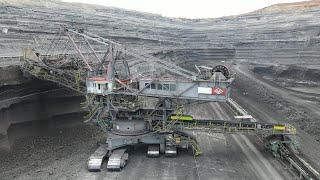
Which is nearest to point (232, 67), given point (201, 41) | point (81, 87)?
point (201, 41)

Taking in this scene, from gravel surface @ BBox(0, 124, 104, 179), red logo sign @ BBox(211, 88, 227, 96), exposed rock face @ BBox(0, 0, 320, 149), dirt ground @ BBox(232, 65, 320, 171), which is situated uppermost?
exposed rock face @ BBox(0, 0, 320, 149)

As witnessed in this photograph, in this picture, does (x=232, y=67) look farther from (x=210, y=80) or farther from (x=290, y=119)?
(x=210, y=80)

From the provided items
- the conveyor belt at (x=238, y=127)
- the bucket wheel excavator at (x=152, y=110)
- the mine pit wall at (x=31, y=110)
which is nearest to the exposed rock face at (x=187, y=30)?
the mine pit wall at (x=31, y=110)

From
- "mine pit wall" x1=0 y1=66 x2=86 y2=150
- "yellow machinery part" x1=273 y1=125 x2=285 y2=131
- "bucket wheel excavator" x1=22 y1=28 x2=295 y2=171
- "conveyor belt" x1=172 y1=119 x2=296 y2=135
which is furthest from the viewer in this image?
"mine pit wall" x1=0 y1=66 x2=86 y2=150

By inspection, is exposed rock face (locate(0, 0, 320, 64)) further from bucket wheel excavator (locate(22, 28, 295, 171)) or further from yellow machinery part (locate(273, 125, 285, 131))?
yellow machinery part (locate(273, 125, 285, 131))

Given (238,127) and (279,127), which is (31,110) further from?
(279,127)

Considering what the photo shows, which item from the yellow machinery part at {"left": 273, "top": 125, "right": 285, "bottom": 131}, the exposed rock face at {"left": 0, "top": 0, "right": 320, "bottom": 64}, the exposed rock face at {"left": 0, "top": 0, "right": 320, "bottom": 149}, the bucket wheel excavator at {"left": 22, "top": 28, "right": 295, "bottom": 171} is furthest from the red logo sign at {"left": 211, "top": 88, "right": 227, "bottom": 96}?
the exposed rock face at {"left": 0, "top": 0, "right": 320, "bottom": 64}

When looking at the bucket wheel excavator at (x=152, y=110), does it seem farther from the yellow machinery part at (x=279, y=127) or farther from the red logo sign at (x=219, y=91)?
the red logo sign at (x=219, y=91)

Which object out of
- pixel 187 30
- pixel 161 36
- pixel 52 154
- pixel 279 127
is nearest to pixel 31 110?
pixel 52 154
